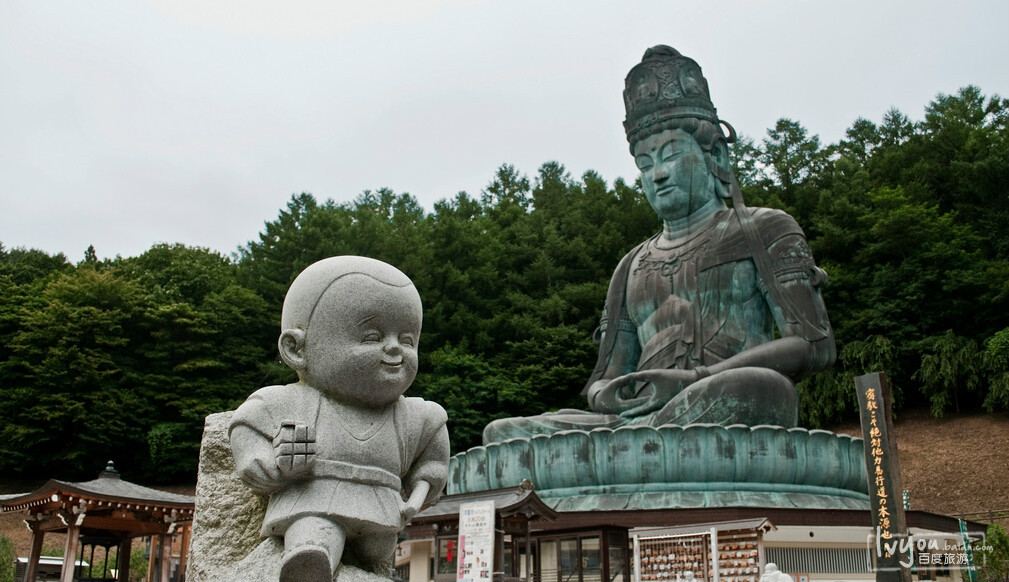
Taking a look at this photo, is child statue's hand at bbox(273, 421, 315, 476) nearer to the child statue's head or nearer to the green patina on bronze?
the child statue's head

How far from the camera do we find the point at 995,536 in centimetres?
943

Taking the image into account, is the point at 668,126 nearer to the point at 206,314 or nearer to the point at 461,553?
the point at 461,553

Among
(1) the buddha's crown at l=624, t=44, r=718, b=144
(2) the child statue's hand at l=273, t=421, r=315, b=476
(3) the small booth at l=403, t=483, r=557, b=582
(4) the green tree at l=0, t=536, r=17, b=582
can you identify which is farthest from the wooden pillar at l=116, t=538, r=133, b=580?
(2) the child statue's hand at l=273, t=421, r=315, b=476

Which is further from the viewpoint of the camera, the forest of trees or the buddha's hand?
the forest of trees

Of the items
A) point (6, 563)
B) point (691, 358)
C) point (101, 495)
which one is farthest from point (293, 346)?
point (6, 563)

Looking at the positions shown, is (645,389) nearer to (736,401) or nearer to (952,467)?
(736,401)

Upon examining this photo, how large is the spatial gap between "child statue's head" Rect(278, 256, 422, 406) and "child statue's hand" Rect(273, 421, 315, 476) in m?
0.22

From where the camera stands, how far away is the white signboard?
6703 mm

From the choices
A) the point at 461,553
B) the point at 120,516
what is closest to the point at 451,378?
the point at 120,516

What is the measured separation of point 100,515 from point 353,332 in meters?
10.2

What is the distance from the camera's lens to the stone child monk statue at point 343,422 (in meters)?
2.58

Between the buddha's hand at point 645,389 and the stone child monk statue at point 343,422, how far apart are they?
7.20m

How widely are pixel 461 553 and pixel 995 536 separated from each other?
6172mm

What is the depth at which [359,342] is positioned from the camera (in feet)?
8.98
